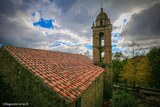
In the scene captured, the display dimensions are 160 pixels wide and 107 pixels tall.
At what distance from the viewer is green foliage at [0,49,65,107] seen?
403 centimetres

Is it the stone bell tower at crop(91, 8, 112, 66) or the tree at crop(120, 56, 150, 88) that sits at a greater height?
the stone bell tower at crop(91, 8, 112, 66)

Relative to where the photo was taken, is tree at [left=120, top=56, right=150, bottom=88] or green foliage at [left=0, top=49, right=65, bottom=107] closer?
green foliage at [left=0, top=49, right=65, bottom=107]

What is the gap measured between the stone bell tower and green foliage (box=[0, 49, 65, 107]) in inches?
439

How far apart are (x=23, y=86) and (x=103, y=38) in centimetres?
1267

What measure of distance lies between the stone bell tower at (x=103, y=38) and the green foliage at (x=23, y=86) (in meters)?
11.1

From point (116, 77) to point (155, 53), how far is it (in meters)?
12.0

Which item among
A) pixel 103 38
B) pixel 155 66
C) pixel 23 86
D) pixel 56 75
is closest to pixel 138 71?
pixel 155 66

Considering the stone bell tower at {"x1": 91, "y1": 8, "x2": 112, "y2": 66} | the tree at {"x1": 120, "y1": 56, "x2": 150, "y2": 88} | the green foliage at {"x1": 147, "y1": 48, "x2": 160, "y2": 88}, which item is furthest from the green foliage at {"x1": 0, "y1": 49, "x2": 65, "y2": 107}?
the green foliage at {"x1": 147, "y1": 48, "x2": 160, "y2": 88}

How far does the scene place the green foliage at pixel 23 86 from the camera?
4032mm

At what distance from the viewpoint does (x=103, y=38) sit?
50.1ft

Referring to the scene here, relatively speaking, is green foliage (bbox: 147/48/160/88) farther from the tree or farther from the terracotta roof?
the terracotta roof

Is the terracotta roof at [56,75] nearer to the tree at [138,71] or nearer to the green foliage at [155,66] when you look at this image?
the tree at [138,71]

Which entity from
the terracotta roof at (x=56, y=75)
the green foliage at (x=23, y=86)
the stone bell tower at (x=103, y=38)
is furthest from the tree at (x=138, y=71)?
the green foliage at (x=23, y=86)

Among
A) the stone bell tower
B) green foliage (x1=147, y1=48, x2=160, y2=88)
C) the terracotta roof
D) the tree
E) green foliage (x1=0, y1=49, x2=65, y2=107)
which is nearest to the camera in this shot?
green foliage (x1=0, y1=49, x2=65, y2=107)
